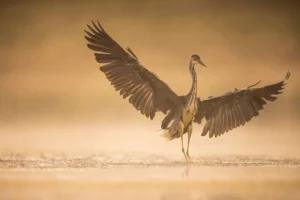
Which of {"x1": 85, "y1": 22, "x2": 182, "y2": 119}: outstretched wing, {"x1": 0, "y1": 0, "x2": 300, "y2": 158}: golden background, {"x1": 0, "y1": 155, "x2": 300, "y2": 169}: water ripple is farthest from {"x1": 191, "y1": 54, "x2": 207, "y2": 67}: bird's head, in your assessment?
{"x1": 0, "y1": 155, "x2": 300, "y2": 169}: water ripple

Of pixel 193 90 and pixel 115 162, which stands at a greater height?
pixel 193 90

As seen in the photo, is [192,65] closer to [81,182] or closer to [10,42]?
[81,182]

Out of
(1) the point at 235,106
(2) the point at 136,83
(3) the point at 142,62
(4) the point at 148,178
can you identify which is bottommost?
(4) the point at 148,178

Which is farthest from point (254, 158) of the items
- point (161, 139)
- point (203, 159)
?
point (161, 139)

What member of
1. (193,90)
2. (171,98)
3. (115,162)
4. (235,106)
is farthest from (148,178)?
(235,106)

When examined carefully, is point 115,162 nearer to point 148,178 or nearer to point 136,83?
point 148,178

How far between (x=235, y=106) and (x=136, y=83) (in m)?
0.67

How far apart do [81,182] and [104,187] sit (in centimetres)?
15

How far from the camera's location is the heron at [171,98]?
2607 mm

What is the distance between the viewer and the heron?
2607 millimetres

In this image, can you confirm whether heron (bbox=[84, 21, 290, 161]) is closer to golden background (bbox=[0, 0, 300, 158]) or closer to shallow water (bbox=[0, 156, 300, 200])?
golden background (bbox=[0, 0, 300, 158])

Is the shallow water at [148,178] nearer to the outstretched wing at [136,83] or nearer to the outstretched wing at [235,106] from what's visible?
the outstretched wing at [235,106]

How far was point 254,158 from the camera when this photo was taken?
8.42 ft

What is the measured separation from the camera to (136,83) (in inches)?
103
